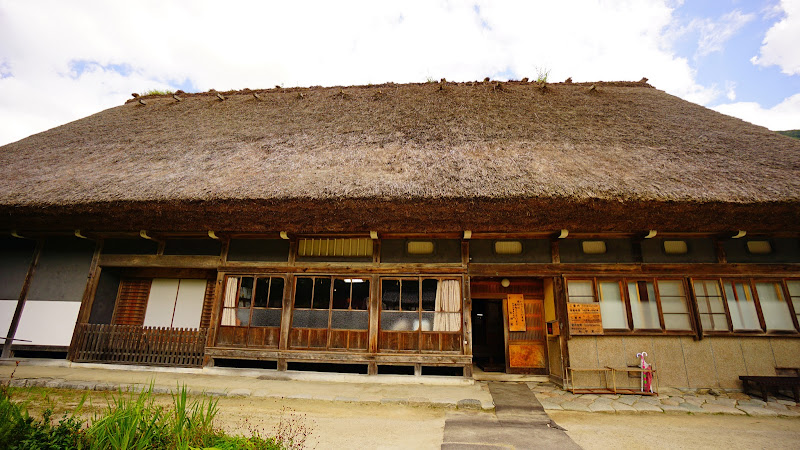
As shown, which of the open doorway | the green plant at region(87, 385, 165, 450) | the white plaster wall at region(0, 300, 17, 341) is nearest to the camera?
the green plant at region(87, 385, 165, 450)

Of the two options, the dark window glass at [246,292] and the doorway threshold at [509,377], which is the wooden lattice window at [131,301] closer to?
the dark window glass at [246,292]

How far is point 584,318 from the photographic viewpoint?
17.8 feet

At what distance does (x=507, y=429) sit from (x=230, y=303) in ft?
16.3

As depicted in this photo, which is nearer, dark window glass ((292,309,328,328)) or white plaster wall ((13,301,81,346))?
dark window glass ((292,309,328,328))

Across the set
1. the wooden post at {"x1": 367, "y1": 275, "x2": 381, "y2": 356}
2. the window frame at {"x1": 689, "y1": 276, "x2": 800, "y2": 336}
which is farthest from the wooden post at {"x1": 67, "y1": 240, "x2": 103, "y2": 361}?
the window frame at {"x1": 689, "y1": 276, "x2": 800, "y2": 336}

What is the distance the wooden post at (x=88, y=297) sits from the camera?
597 cm

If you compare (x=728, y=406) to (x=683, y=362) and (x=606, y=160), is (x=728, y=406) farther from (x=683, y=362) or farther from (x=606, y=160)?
(x=606, y=160)

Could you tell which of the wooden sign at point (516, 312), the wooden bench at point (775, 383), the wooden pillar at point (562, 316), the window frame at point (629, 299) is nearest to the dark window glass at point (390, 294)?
the wooden sign at point (516, 312)

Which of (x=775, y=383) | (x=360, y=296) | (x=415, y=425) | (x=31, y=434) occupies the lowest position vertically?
(x=415, y=425)

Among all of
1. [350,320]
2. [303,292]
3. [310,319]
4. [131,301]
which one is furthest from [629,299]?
[131,301]

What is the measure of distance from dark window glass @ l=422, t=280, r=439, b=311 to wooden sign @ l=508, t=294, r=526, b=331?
1775mm

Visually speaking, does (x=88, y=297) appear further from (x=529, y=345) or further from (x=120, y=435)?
(x=529, y=345)

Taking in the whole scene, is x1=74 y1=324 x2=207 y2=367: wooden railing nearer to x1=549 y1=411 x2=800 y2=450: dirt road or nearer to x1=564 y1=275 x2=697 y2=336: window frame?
x1=549 y1=411 x2=800 y2=450: dirt road

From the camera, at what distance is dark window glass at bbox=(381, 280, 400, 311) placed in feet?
19.0
